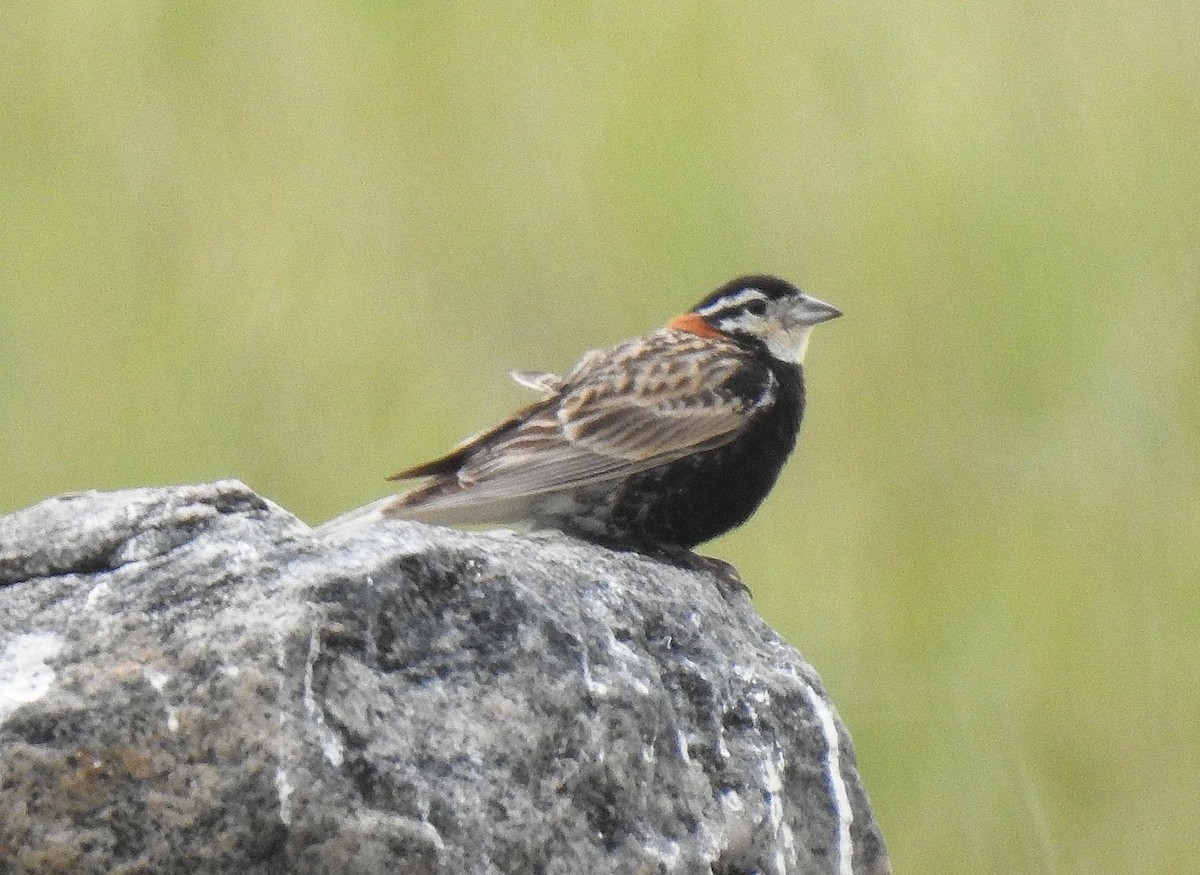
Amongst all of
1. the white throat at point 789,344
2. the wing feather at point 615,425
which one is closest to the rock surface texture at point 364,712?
the wing feather at point 615,425

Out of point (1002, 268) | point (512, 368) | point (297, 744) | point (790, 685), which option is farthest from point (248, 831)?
point (1002, 268)

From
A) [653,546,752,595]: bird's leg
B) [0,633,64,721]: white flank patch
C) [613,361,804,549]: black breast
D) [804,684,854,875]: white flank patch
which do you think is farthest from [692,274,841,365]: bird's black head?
[0,633,64,721]: white flank patch

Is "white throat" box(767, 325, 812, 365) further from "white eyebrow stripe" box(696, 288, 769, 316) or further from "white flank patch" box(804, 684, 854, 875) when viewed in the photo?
"white flank patch" box(804, 684, 854, 875)

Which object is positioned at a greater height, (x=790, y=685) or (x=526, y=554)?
(x=526, y=554)

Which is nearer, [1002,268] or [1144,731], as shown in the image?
[1144,731]

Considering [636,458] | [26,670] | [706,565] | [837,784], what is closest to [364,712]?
[26,670]

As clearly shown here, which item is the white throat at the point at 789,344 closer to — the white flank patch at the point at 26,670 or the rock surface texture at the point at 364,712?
the rock surface texture at the point at 364,712

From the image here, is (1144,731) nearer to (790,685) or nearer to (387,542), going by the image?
(790,685)
